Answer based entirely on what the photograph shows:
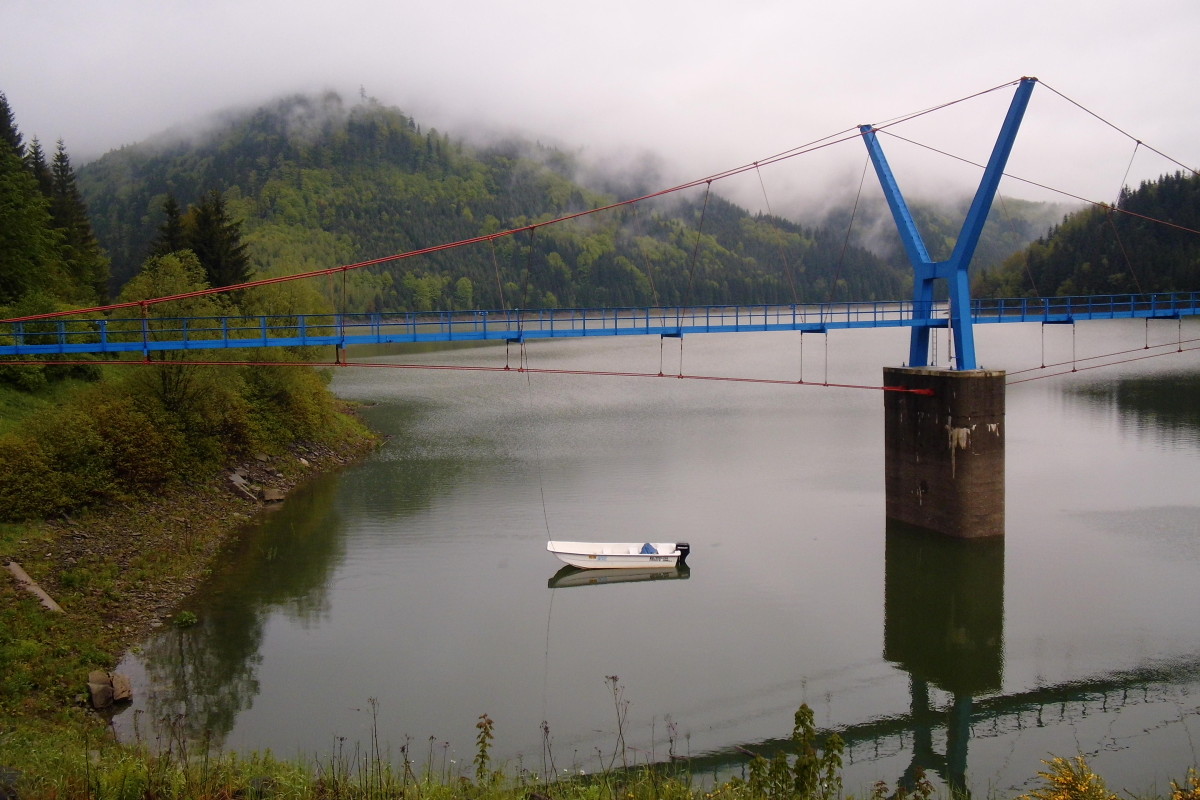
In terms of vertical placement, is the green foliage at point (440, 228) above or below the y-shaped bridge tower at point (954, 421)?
above

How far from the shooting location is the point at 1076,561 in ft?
75.2

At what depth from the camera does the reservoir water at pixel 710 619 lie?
1457 centimetres

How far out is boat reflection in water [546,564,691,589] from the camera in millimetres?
22219

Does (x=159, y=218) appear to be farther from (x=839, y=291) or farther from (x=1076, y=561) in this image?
(x=1076, y=561)

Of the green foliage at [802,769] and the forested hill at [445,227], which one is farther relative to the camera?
the forested hill at [445,227]

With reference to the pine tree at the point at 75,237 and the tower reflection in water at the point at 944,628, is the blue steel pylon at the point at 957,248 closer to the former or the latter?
the tower reflection in water at the point at 944,628

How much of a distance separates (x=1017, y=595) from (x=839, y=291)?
306 feet

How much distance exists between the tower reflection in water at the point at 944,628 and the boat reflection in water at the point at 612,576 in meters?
4.73

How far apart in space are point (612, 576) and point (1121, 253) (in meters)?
81.0

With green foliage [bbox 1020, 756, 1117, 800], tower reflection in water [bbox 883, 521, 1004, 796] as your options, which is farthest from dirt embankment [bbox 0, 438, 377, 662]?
green foliage [bbox 1020, 756, 1117, 800]

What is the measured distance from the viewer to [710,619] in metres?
19.5

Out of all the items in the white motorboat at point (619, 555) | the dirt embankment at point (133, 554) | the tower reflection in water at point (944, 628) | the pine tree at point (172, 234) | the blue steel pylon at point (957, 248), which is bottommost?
the tower reflection in water at point (944, 628)

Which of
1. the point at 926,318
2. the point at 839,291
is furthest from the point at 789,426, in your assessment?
the point at 839,291

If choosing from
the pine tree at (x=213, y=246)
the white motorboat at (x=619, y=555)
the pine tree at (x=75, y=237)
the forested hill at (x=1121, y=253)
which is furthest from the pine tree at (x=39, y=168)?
the forested hill at (x=1121, y=253)
